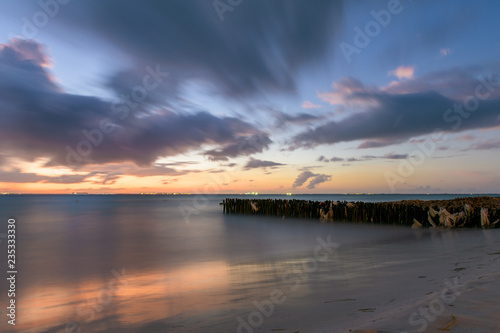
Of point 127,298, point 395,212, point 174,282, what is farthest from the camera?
A: point 395,212

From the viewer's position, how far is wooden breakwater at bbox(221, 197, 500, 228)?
17547mm

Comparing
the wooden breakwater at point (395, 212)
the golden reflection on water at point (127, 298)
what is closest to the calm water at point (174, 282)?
the golden reflection on water at point (127, 298)

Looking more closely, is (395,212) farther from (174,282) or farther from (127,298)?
(127,298)

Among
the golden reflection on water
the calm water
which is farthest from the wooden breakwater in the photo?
the golden reflection on water

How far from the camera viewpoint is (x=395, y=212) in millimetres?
21406

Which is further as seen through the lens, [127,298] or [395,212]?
[395,212]

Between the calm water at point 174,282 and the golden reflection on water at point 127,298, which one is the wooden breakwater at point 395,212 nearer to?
the calm water at point 174,282

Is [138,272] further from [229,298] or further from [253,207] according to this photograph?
[253,207]

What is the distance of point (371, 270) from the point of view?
7.70m

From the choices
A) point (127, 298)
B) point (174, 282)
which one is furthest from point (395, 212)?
point (127, 298)

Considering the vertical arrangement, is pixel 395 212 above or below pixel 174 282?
above

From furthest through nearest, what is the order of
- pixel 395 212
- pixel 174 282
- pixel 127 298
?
1. pixel 395 212
2. pixel 174 282
3. pixel 127 298

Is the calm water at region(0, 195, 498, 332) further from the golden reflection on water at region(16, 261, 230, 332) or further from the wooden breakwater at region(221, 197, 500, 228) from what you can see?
the wooden breakwater at region(221, 197, 500, 228)

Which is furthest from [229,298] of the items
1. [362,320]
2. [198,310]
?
[362,320]
